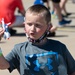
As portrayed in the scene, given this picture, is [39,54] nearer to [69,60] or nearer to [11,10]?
[69,60]

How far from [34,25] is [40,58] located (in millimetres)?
286

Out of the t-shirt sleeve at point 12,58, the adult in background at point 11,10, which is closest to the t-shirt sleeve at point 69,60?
the t-shirt sleeve at point 12,58

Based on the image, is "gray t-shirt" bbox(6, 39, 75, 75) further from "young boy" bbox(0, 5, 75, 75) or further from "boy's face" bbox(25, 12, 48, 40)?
"boy's face" bbox(25, 12, 48, 40)

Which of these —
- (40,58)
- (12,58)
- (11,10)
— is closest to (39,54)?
(40,58)

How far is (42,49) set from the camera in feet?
10.7

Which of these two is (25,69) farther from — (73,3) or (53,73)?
(73,3)

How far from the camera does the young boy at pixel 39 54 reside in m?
3.20

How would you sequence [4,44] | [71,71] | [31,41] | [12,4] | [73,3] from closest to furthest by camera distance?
1. [31,41]
2. [71,71]
3. [4,44]
4. [12,4]
5. [73,3]

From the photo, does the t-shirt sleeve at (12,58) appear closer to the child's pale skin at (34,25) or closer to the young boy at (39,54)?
the young boy at (39,54)

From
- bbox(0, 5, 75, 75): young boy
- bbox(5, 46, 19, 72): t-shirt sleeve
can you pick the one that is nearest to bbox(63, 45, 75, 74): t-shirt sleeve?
bbox(0, 5, 75, 75): young boy

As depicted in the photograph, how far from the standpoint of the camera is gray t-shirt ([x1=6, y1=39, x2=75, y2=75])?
10.7 feet

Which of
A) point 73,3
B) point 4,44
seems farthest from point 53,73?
point 73,3

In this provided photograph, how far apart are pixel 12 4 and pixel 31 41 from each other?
5347mm

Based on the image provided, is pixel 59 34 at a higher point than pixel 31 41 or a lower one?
lower
